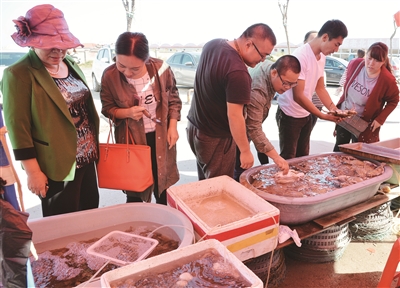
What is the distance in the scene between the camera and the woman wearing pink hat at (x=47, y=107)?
1.51m

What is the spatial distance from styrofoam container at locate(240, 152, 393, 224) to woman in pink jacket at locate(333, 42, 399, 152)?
3.77 feet

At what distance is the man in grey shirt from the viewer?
2.11 m

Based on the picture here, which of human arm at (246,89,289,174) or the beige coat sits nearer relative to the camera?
the beige coat

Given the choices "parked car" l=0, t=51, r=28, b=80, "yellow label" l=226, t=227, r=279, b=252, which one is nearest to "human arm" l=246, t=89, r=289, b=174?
"yellow label" l=226, t=227, r=279, b=252

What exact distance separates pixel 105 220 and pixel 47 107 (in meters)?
0.70

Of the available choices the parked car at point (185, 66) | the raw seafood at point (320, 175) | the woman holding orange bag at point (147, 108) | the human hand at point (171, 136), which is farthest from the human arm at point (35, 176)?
the parked car at point (185, 66)

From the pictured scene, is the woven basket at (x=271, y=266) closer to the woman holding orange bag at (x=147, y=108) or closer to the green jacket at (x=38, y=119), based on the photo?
the woman holding orange bag at (x=147, y=108)

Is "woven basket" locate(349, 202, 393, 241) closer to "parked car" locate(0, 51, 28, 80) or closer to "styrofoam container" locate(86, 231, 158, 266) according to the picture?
"styrofoam container" locate(86, 231, 158, 266)

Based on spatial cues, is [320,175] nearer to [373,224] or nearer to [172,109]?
[373,224]

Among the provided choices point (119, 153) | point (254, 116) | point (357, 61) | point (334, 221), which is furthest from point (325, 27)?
point (119, 153)

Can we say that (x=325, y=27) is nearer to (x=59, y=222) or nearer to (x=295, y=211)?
(x=295, y=211)

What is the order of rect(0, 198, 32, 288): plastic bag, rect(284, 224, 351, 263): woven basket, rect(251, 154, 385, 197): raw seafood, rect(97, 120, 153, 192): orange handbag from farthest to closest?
rect(284, 224, 351, 263): woven basket, rect(251, 154, 385, 197): raw seafood, rect(97, 120, 153, 192): orange handbag, rect(0, 198, 32, 288): plastic bag

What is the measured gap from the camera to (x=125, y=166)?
1.86 m

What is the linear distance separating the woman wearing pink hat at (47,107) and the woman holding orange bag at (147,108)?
0.21 meters
